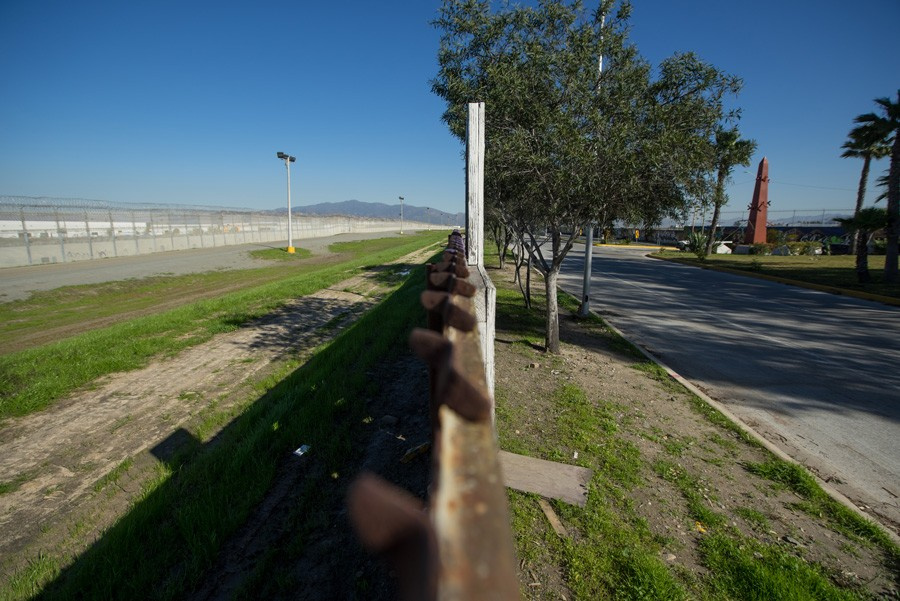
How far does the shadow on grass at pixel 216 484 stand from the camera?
9.31 ft

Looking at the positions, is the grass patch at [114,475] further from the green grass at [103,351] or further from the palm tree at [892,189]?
the palm tree at [892,189]

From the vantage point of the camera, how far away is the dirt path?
12.4ft

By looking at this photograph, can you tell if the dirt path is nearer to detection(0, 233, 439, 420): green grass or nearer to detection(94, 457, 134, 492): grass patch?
detection(94, 457, 134, 492): grass patch

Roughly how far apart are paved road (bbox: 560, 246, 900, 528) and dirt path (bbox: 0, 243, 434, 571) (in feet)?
22.5

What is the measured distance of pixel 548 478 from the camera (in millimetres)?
3861

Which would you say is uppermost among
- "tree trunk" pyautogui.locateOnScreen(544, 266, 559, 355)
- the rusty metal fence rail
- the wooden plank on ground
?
the rusty metal fence rail

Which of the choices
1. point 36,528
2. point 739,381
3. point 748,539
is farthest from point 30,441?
point 739,381

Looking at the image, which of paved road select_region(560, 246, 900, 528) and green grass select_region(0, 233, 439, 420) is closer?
paved road select_region(560, 246, 900, 528)

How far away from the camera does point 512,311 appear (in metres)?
11.2

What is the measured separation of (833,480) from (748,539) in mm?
1655

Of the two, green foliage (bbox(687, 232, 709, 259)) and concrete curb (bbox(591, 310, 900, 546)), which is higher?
green foliage (bbox(687, 232, 709, 259))

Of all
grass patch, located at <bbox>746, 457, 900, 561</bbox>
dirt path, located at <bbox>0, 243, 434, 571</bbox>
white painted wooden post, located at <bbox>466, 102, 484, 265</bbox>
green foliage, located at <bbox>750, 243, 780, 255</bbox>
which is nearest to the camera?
grass patch, located at <bbox>746, 457, 900, 561</bbox>

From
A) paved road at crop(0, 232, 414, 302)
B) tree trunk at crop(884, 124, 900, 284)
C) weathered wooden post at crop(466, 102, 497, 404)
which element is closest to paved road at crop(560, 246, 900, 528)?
weathered wooden post at crop(466, 102, 497, 404)

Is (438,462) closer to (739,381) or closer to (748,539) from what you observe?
(748,539)
